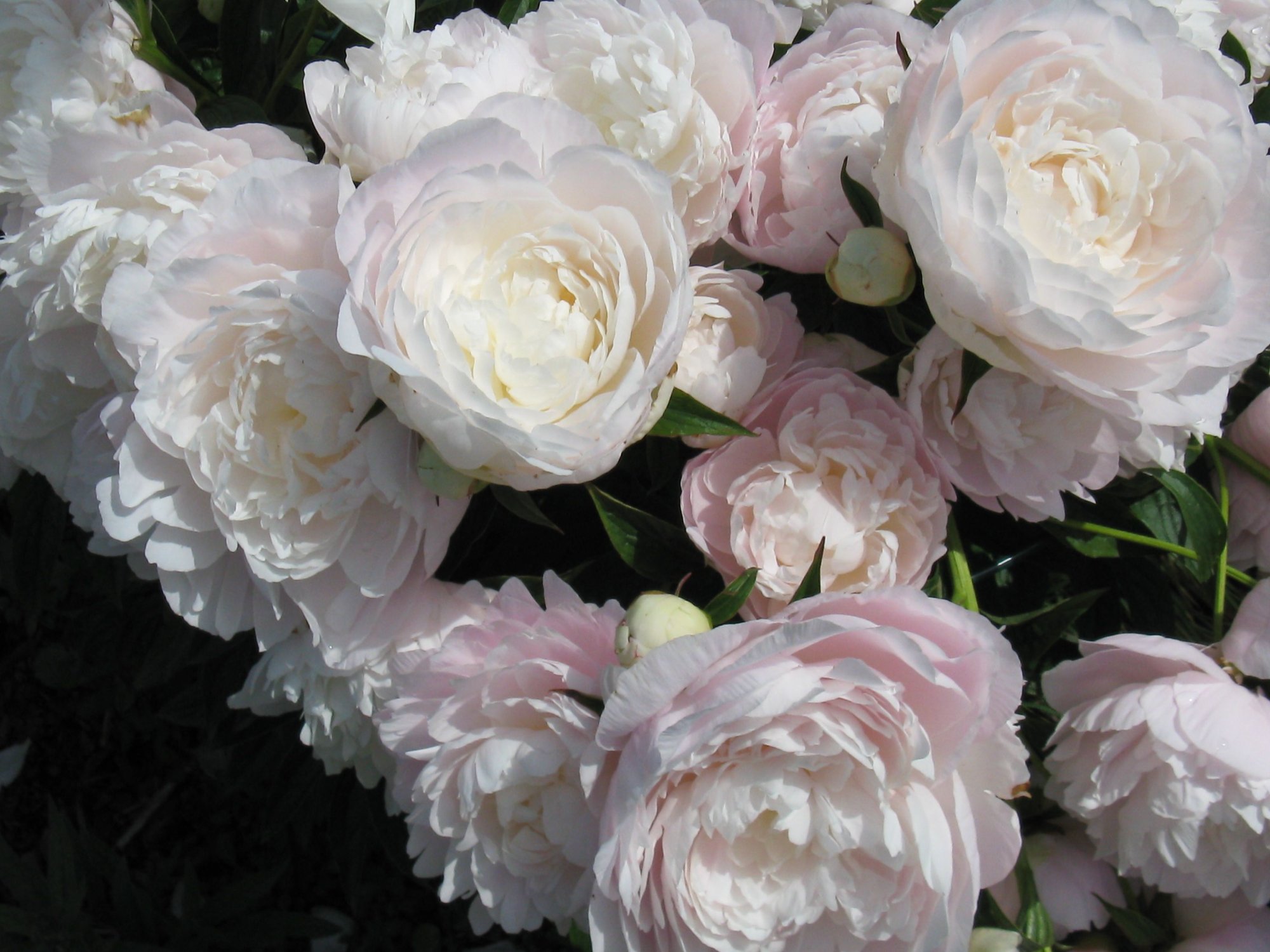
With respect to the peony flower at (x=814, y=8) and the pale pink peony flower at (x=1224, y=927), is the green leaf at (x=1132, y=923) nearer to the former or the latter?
the pale pink peony flower at (x=1224, y=927)

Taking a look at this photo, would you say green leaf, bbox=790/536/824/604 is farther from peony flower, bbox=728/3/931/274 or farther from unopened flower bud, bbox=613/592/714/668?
peony flower, bbox=728/3/931/274

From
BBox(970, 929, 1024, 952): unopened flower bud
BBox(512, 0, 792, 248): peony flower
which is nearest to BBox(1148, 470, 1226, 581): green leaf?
BBox(970, 929, 1024, 952): unopened flower bud

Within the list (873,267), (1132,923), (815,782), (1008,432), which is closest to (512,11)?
(873,267)

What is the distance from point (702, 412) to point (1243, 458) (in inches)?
20.9

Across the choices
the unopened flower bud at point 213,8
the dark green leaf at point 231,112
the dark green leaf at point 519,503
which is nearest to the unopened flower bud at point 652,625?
the dark green leaf at point 519,503

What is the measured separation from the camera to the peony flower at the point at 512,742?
0.70m

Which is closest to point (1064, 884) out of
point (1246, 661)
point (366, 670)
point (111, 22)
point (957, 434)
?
point (1246, 661)

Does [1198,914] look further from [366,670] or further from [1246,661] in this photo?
[366,670]

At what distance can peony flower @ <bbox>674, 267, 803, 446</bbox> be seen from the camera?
2.48 ft

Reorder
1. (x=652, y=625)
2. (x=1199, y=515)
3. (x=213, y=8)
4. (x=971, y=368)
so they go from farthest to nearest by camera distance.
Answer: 1. (x=213, y=8)
2. (x=1199, y=515)
3. (x=971, y=368)
4. (x=652, y=625)

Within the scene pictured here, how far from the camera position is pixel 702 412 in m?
0.73

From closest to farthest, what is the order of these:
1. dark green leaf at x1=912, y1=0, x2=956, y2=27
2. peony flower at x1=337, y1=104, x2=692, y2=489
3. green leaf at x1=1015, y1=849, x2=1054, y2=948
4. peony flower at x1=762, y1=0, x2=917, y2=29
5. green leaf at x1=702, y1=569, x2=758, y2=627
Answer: peony flower at x1=337, y1=104, x2=692, y2=489 < green leaf at x1=702, y1=569, x2=758, y2=627 < green leaf at x1=1015, y1=849, x2=1054, y2=948 < dark green leaf at x1=912, y1=0, x2=956, y2=27 < peony flower at x1=762, y1=0, x2=917, y2=29

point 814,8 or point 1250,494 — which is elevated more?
point 814,8

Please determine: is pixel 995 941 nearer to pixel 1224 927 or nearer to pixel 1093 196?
pixel 1224 927
